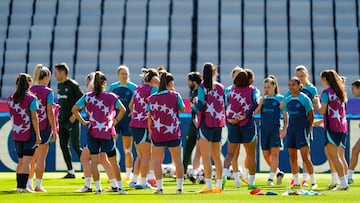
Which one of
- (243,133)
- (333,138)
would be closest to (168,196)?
(243,133)

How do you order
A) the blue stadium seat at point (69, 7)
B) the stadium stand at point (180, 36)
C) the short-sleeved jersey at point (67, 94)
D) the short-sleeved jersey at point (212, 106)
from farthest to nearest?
the blue stadium seat at point (69, 7) < the stadium stand at point (180, 36) < the short-sleeved jersey at point (67, 94) < the short-sleeved jersey at point (212, 106)

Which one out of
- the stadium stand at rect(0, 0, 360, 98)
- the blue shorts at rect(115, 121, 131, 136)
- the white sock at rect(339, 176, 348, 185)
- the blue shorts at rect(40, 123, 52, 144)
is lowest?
the white sock at rect(339, 176, 348, 185)

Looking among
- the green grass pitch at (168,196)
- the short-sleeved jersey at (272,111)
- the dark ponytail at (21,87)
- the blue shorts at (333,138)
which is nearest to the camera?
the green grass pitch at (168,196)

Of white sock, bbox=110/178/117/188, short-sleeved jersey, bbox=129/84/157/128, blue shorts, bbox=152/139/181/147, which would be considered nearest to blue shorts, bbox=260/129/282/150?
short-sleeved jersey, bbox=129/84/157/128

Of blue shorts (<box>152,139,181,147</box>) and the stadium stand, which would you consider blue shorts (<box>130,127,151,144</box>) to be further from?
the stadium stand

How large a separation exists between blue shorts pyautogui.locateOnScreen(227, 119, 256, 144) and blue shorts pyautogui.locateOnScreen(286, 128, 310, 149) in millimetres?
616

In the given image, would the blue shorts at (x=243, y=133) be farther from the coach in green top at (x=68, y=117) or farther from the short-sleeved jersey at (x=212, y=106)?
the coach in green top at (x=68, y=117)

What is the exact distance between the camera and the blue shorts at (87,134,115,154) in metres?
11.9

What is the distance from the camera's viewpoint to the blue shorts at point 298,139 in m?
13.0

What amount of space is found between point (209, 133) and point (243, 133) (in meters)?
0.79

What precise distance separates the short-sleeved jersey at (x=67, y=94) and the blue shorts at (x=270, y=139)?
336cm

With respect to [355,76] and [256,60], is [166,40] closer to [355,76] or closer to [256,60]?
[256,60]

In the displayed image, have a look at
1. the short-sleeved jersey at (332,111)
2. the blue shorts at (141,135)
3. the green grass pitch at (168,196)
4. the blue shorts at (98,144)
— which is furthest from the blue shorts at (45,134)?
the short-sleeved jersey at (332,111)

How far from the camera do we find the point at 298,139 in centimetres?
1301
